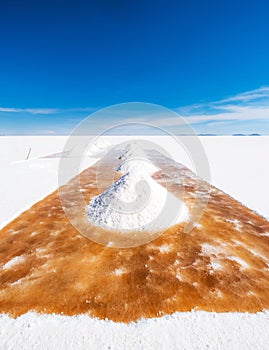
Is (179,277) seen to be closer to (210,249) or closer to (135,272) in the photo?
(135,272)

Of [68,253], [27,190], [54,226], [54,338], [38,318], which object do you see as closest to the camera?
[54,338]

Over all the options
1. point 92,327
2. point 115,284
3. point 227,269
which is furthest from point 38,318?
point 227,269

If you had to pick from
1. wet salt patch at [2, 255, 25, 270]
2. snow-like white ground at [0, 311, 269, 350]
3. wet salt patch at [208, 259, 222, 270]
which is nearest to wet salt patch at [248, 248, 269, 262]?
wet salt patch at [208, 259, 222, 270]

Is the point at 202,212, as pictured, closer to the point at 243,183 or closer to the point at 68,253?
the point at 68,253

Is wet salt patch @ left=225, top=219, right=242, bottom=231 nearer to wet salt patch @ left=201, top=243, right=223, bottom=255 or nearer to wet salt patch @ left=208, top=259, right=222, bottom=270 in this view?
wet salt patch @ left=201, top=243, right=223, bottom=255

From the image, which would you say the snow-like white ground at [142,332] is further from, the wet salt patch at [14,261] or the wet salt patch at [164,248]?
the wet salt patch at [164,248]

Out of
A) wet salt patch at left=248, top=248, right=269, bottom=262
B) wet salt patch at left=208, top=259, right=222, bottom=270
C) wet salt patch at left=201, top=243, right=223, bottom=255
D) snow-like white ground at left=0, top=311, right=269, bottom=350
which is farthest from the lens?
wet salt patch at left=201, top=243, right=223, bottom=255
